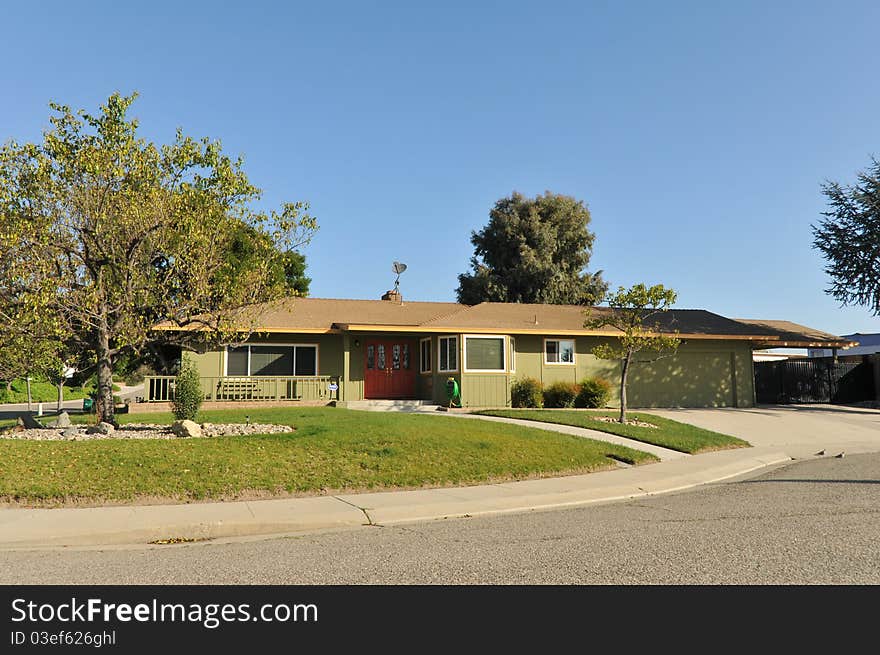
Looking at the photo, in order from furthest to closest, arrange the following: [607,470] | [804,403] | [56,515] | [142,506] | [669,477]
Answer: [804,403] < [607,470] < [669,477] < [142,506] < [56,515]

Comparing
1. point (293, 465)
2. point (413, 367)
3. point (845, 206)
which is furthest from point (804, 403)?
point (293, 465)

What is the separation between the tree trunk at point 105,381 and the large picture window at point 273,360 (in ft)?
28.0

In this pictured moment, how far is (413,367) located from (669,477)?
14.6 metres

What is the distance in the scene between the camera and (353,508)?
8789 mm

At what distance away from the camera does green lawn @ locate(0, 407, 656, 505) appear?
9.29 m

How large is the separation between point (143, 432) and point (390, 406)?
9.68 m

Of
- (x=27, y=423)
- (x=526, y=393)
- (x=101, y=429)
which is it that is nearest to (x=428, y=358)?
(x=526, y=393)

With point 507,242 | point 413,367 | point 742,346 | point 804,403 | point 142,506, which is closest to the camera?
point 142,506

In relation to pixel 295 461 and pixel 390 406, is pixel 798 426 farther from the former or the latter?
pixel 295 461

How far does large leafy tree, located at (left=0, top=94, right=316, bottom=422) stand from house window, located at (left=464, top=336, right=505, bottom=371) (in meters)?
9.43

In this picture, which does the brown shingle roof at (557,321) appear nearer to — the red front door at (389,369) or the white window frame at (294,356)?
the red front door at (389,369)

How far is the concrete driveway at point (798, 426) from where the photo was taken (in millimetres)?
17344
